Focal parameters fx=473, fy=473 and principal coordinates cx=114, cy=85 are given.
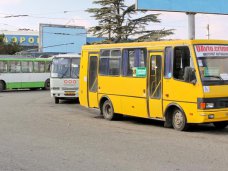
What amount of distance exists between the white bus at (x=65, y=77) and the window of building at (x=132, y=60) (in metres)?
8.62

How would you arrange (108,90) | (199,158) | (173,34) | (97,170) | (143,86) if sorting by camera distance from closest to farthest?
(97,170) < (199,158) < (143,86) < (108,90) < (173,34)

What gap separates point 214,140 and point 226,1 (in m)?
16.3

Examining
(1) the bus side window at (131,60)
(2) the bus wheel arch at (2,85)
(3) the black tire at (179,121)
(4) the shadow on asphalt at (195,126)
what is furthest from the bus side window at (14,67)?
(3) the black tire at (179,121)

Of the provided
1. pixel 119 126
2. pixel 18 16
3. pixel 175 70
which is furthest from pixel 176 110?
pixel 18 16

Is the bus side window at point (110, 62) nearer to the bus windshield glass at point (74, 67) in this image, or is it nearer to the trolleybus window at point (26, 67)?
the bus windshield glass at point (74, 67)

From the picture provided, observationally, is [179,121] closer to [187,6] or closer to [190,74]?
[190,74]

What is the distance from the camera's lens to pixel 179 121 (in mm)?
12672

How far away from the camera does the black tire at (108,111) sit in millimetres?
15758

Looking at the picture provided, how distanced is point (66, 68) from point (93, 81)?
7.43 metres

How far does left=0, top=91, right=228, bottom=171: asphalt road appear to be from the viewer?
8.11 metres

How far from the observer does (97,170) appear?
25.3 ft

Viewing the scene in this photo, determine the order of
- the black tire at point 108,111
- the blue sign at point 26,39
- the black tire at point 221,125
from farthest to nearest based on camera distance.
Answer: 1. the blue sign at point 26,39
2. the black tire at point 108,111
3. the black tire at point 221,125

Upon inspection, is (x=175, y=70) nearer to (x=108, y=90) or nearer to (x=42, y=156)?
(x=108, y=90)

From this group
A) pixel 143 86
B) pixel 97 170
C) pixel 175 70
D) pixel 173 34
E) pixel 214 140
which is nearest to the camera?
pixel 97 170
